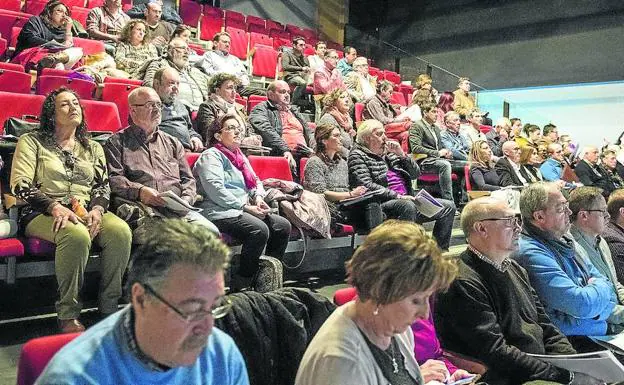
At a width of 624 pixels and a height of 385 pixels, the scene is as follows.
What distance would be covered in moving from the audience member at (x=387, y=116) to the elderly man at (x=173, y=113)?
84.5 inches

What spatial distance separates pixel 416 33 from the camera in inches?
441

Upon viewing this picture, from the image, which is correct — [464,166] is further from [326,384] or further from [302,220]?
[326,384]

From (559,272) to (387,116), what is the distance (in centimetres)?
373

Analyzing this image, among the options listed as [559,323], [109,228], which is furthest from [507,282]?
[109,228]

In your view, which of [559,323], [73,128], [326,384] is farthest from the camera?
[73,128]

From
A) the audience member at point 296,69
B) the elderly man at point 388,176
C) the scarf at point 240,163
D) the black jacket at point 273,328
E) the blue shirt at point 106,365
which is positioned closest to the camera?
the blue shirt at point 106,365

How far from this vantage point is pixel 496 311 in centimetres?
184

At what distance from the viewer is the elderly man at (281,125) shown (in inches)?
163

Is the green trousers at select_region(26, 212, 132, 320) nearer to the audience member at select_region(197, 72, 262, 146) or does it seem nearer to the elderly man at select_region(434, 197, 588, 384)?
the elderly man at select_region(434, 197, 588, 384)

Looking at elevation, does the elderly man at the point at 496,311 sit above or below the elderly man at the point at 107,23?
below

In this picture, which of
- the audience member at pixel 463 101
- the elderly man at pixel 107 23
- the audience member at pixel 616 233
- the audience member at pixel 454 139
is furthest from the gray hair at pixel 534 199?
the audience member at pixel 463 101

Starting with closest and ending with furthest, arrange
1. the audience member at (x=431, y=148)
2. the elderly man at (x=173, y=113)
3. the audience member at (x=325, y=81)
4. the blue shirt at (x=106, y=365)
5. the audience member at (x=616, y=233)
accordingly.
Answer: the blue shirt at (x=106, y=365), the audience member at (x=616, y=233), the elderly man at (x=173, y=113), the audience member at (x=431, y=148), the audience member at (x=325, y=81)

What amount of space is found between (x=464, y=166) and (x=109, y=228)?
3.69m

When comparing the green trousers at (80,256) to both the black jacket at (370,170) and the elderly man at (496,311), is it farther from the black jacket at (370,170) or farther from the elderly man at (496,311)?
the black jacket at (370,170)
